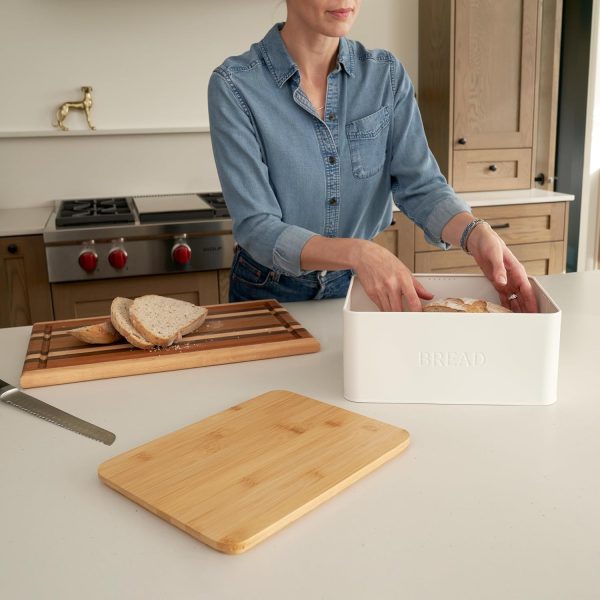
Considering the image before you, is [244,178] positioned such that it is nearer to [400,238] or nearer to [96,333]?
[96,333]

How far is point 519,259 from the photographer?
2879mm

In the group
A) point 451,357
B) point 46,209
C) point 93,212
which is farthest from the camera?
point 46,209

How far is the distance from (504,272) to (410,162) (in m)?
0.52

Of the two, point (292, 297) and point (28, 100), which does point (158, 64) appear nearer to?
point (28, 100)

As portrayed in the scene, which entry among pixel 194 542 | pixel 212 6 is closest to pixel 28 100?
pixel 212 6

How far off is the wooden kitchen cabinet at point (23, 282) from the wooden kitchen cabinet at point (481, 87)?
1.66m

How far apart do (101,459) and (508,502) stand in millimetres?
458

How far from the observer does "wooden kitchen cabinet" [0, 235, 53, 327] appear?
2314 mm

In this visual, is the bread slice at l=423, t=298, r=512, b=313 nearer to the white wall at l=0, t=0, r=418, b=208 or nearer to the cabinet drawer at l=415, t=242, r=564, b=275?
the cabinet drawer at l=415, t=242, r=564, b=275

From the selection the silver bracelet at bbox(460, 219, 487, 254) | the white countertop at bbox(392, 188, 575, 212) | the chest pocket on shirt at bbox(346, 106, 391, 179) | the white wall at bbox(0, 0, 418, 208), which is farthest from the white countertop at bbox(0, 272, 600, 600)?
the white wall at bbox(0, 0, 418, 208)

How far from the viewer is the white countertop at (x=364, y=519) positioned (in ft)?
1.95

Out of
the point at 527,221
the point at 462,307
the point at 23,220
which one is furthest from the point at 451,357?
the point at 527,221

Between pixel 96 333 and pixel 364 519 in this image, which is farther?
pixel 96 333

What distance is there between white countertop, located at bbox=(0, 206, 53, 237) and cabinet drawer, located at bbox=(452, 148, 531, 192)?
1651 millimetres
